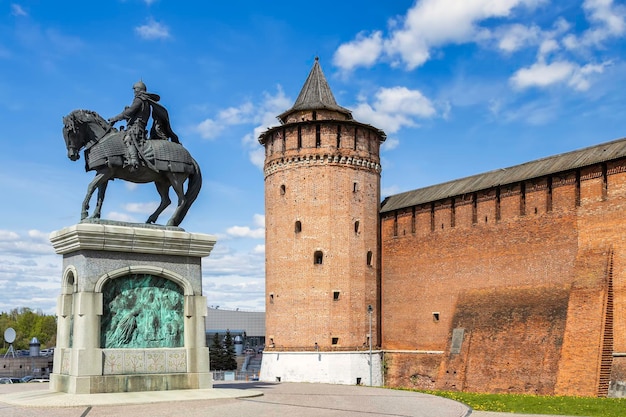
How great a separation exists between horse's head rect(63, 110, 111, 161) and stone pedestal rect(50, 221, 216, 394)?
1.75 meters

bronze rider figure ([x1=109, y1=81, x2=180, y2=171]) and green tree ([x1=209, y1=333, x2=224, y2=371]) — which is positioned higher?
bronze rider figure ([x1=109, y1=81, x2=180, y2=171])

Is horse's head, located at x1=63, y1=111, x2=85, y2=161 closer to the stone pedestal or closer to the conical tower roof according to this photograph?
the stone pedestal

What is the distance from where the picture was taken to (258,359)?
63.3m

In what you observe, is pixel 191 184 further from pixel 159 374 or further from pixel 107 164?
pixel 159 374

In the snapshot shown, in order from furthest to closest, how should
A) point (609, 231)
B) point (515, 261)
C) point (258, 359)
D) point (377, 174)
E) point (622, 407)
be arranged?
point (258, 359), point (377, 174), point (515, 261), point (609, 231), point (622, 407)

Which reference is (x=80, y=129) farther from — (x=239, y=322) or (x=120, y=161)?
(x=239, y=322)

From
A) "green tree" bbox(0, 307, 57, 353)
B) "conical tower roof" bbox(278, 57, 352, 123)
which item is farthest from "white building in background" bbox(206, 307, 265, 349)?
"conical tower roof" bbox(278, 57, 352, 123)

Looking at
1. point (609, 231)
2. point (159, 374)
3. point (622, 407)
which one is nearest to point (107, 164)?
point (159, 374)

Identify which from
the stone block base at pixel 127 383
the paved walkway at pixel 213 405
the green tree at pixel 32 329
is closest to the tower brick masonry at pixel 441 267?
the paved walkway at pixel 213 405

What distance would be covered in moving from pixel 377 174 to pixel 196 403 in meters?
25.0

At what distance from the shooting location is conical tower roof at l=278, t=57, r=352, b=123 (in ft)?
117

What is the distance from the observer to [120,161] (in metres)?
13.5

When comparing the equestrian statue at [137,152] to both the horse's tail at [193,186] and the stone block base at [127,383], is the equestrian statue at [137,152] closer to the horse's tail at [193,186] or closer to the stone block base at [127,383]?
the horse's tail at [193,186]

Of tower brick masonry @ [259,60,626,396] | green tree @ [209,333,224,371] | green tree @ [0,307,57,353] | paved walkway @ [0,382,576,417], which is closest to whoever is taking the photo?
paved walkway @ [0,382,576,417]
